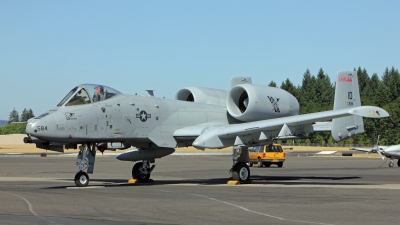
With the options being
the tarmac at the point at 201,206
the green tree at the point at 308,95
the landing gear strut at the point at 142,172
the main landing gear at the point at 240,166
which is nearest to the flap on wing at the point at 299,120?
the main landing gear at the point at 240,166

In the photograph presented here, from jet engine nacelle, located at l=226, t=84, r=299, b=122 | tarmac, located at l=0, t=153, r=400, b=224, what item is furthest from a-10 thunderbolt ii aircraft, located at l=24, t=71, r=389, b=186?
tarmac, located at l=0, t=153, r=400, b=224

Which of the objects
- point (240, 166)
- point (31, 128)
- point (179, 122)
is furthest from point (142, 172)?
point (31, 128)

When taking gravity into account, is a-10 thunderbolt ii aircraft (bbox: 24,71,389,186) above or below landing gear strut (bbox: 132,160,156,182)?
above

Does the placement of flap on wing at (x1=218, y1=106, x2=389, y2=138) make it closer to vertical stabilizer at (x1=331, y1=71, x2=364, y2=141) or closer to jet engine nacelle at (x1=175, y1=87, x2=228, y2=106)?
vertical stabilizer at (x1=331, y1=71, x2=364, y2=141)

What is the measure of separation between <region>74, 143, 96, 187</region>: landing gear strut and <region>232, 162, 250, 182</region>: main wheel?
17.8 ft

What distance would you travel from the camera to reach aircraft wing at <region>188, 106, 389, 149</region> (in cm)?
2154

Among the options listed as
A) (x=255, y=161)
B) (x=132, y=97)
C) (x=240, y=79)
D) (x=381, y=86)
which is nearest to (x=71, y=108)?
(x=132, y=97)

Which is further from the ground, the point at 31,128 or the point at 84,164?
the point at 31,128

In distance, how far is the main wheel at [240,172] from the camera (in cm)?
2398

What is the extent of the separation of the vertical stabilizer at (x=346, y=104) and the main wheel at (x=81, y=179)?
10257 millimetres

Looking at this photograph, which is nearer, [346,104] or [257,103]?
[257,103]

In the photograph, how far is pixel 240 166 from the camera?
24.1 meters

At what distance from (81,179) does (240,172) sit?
6073mm

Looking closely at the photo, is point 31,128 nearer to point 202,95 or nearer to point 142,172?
point 142,172
